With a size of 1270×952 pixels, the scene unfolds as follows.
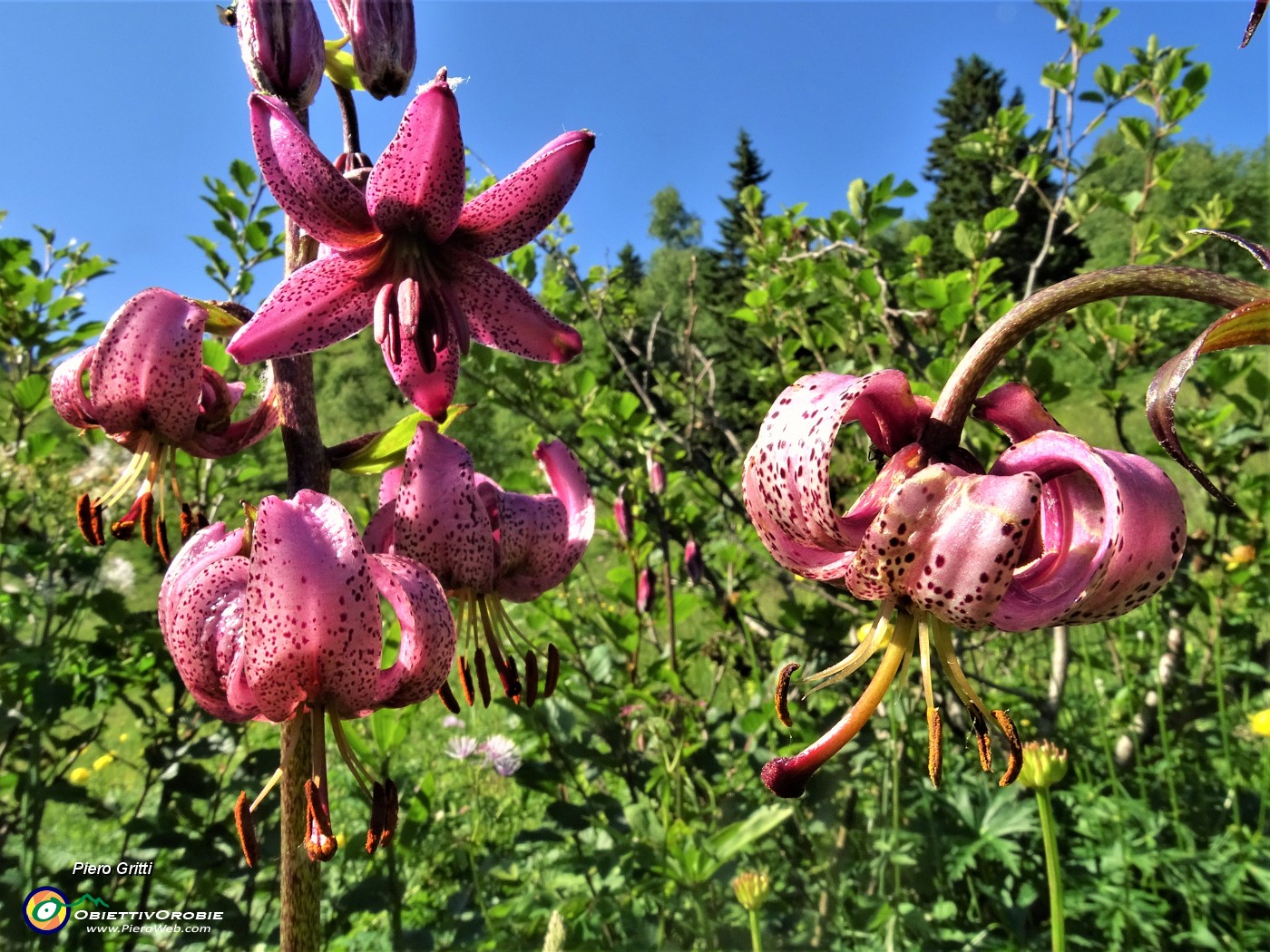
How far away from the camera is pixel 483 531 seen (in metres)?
0.68

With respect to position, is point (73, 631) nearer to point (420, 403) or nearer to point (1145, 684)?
point (420, 403)

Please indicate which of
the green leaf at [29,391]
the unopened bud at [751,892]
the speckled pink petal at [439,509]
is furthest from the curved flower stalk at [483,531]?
the green leaf at [29,391]

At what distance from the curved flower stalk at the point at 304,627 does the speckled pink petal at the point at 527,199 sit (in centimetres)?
32

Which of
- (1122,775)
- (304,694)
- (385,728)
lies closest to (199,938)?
(385,728)

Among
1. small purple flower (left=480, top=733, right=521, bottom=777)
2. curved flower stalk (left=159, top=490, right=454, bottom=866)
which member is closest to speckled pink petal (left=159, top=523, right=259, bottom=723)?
curved flower stalk (left=159, top=490, right=454, bottom=866)

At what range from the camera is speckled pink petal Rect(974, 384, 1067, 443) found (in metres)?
0.50

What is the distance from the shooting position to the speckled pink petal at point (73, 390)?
0.70m

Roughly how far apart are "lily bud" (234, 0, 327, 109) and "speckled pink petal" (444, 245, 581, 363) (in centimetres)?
19

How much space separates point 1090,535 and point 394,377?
56cm

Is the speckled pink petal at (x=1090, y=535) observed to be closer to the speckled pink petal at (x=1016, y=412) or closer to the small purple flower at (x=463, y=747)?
the speckled pink petal at (x=1016, y=412)

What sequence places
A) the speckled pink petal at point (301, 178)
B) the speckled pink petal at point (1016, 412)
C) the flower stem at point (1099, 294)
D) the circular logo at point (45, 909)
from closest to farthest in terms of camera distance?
the flower stem at point (1099, 294) → the speckled pink petal at point (1016, 412) → the speckled pink petal at point (301, 178) → the circular logo at point (45, 909)

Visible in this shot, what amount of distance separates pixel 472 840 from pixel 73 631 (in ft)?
3.45

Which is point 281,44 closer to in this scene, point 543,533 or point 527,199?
point 527,199

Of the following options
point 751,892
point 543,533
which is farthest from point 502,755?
point 543,533
